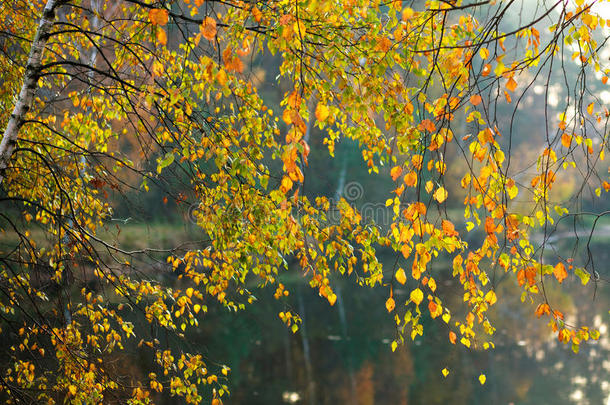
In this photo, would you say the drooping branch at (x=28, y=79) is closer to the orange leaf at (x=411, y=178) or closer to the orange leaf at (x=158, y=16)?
the orange leaf at (x=158, y=16)

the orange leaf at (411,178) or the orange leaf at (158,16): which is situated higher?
the orange leaf at (158,16)

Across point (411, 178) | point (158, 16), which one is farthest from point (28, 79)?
point (411, 178)

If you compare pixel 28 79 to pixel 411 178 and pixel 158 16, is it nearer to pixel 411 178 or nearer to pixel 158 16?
pixel 158 16

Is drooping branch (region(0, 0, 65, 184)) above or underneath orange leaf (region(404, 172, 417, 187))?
above

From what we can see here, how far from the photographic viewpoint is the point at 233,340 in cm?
1140

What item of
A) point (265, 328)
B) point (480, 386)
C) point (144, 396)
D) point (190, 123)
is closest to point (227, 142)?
point (190, 123)

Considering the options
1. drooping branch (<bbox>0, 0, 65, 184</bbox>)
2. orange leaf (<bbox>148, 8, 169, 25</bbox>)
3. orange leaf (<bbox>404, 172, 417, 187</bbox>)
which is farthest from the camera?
drooping branch (<bbox>0, 0, 65, 184</bbox>)

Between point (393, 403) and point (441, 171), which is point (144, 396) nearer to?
point (441, 171)

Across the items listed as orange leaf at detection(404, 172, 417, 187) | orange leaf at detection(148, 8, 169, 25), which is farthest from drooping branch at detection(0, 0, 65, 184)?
orange leaf at detection(404, 172, 417, 187)

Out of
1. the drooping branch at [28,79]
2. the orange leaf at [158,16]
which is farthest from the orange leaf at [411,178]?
the drooping branch at [28,79]

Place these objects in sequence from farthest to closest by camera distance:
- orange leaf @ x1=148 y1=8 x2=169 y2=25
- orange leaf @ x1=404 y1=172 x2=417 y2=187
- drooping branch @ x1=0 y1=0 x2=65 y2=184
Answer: drooping branch @ x1=0 y1=0 x2=65 y2=184
orange leaf @ x1=404 y1=172 x2=417 y2=187
orange leaf @ x1=148 y1=8 x2=169 y2=25

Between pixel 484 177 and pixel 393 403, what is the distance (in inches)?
288

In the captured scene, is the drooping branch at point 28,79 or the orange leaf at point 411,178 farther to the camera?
the drooping branch at point 28,79

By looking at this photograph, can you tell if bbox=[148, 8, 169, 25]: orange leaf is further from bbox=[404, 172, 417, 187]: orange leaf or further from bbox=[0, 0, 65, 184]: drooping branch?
bbox=[0, 0, 65, 184]: drooping branch
